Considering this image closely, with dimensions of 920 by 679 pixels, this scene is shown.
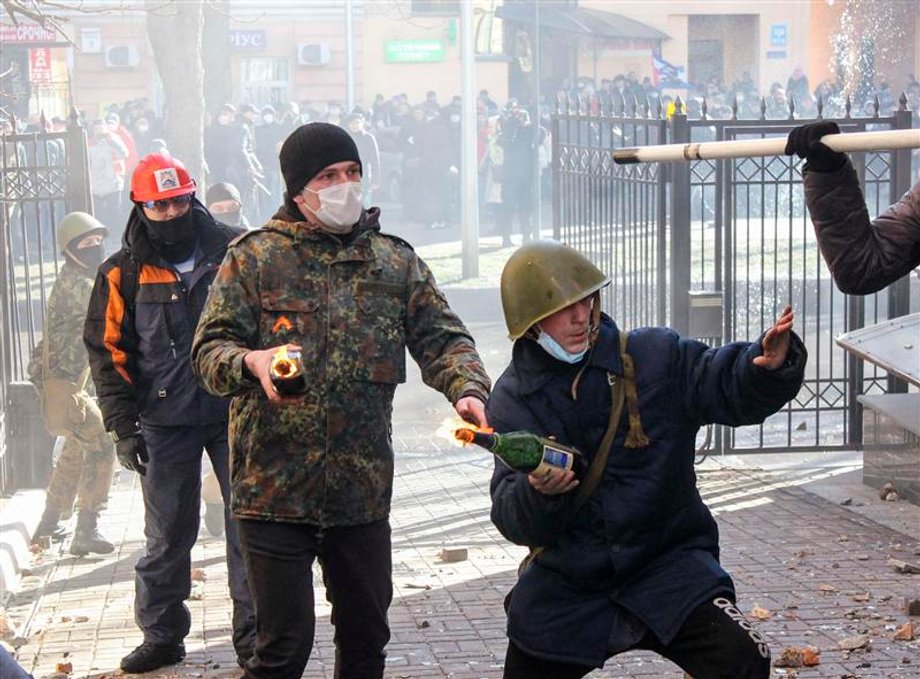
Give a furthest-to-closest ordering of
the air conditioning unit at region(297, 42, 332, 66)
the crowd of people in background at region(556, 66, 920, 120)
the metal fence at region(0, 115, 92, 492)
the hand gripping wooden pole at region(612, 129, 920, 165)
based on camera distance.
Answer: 1. the air conditioning unit at region(297, 42, 332, 66)
2. the crowd of people in background at region(556, 66, 920, 120)
3. the metal fence at region(0, 115, 92, 492)
4. the hand gripping wooden pole at region(612, 129, 920, 165)

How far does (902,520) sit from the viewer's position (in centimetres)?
870

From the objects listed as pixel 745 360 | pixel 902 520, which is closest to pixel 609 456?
pixel 745 360

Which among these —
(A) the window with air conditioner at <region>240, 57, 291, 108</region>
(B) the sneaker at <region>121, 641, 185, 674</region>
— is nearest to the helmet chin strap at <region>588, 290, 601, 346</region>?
(B) the sneaker at <region>121, 641, 185, 674</region>

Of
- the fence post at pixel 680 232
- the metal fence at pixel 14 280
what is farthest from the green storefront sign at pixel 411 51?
the fence post at pixel 680 232

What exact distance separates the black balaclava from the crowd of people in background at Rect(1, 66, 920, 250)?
1649 cm

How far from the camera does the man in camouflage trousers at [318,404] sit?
15.1 feet

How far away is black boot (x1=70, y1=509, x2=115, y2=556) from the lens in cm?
845

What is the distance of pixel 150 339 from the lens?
20.4ft

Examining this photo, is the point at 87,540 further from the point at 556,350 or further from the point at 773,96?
the point at 773,96

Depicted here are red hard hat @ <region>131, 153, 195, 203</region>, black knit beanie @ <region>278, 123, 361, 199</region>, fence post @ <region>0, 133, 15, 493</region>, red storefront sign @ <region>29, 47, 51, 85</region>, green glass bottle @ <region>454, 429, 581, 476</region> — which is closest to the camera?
green glass bottle @ <region>454, 429, 581, 476</region>

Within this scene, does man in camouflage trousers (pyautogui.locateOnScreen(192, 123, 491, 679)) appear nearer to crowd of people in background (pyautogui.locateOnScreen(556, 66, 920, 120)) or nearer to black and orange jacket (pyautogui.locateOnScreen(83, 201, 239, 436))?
black and orange jacket (pyautogui.locateOnScreen(83, 201, 239, 436))

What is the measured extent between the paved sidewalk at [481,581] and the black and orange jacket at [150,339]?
1009mm

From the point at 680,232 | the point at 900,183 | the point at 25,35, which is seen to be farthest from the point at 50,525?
the point at 25,35

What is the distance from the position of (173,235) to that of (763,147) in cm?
261
